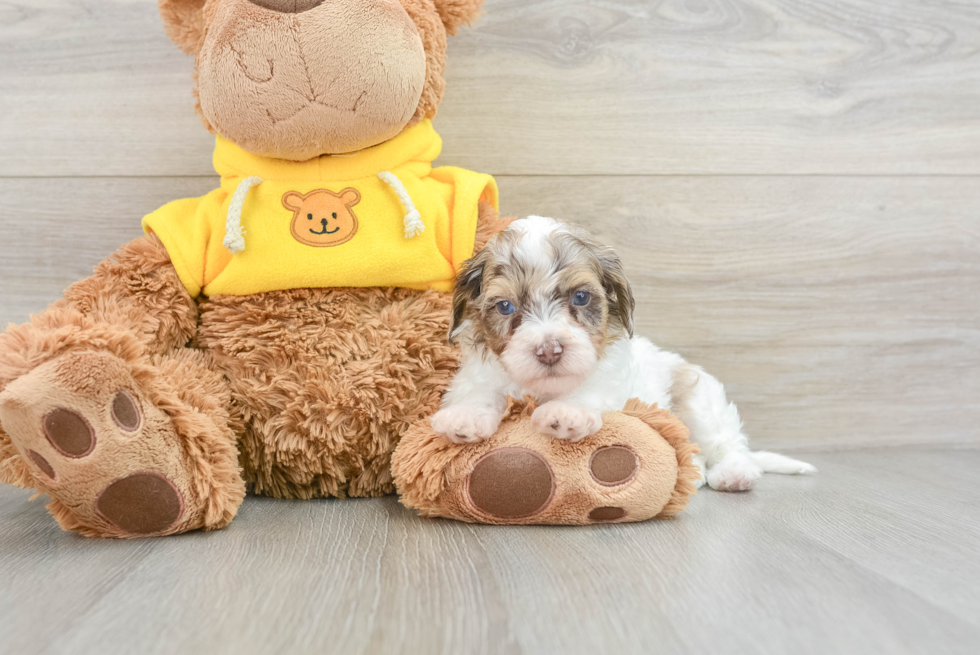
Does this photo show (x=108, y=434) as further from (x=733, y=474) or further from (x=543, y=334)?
(x=733, y=474)

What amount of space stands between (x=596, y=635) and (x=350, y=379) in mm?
830

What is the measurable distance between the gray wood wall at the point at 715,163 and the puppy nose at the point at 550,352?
Answer: 0.84 m

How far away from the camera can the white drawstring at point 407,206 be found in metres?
1.60

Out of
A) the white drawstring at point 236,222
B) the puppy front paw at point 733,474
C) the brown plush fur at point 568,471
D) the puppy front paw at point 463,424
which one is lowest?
the puppy front paw at point 733,474

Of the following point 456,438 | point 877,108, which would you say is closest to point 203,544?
point 456,438

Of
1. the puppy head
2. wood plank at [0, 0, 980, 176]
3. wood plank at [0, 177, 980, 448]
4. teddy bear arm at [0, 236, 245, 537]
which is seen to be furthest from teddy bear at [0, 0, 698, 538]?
wood plank at [0, 177, 980, 448]

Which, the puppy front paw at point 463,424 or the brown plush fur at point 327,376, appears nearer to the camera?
the puppy front paw at point 463,424

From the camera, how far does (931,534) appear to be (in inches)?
55.5

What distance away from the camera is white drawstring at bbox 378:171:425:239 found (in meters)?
1.60

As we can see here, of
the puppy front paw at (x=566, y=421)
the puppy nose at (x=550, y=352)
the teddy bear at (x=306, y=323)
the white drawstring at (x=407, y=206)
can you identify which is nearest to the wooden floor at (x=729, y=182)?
the teddy bear at (x=306, y=323)

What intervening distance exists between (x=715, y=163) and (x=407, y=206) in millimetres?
1031

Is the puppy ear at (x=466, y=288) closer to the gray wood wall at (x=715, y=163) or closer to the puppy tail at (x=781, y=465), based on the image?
the gray wood wall at (x=715, y=163)

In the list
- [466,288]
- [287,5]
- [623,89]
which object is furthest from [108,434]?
[623,89]

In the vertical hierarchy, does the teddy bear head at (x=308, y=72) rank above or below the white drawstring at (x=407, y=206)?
above
